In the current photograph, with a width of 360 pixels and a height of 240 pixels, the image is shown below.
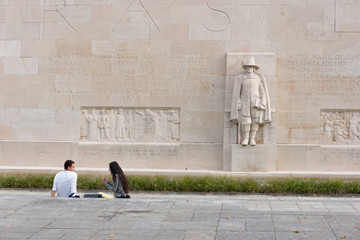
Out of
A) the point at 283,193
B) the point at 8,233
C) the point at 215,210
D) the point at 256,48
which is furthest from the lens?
the point at 256,48

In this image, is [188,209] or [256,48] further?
[256,48]

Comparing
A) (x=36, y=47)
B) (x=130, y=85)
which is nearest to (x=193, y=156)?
(x=130, y=85)

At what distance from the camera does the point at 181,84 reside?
55.1 feet

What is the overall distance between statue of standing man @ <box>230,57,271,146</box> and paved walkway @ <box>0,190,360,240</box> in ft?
18.5

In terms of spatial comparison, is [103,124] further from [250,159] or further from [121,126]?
[250,159]

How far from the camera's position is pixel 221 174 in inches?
615

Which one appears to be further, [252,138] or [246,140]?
[252,138]

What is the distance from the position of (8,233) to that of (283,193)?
24.8ft

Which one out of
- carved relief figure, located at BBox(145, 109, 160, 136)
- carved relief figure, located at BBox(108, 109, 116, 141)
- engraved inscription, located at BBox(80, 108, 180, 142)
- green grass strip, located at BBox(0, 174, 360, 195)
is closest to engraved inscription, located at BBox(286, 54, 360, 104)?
green grass strip, located at BBox(0, 174, 360, 195)

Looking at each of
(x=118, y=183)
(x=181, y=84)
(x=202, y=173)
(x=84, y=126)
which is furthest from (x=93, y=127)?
(x=118, y=183)

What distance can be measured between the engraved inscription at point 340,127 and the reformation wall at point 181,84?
0.10 feet

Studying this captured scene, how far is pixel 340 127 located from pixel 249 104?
2.92 metres

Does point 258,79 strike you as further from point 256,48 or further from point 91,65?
point 91,65

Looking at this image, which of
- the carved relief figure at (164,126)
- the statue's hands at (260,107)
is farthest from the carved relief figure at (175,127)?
the statue's hands at (260,107)
